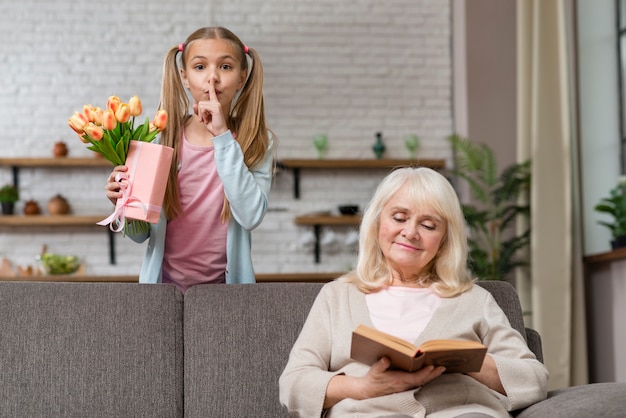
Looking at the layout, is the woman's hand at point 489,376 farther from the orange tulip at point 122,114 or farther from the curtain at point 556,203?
the curtain at point 556,203

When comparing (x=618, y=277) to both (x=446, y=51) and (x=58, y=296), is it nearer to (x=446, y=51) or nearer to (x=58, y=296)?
(x=446, y=51)

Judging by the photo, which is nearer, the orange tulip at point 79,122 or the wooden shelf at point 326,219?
the orange tulip at point 79,122

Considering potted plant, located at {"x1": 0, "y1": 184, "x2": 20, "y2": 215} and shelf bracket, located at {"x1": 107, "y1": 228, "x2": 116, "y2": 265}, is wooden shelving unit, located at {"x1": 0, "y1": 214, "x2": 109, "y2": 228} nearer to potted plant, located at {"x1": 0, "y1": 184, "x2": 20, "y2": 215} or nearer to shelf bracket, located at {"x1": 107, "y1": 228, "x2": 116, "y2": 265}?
potted plant, located at {"x1": 0, "y1": 184, "x2": 20, "y2": 215}

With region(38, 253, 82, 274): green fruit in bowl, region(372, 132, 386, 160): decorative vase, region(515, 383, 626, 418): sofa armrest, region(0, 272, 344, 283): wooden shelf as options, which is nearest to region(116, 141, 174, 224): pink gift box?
region(515, 383, 626, 418): sofa armrest

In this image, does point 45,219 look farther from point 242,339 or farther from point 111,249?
point 242,339

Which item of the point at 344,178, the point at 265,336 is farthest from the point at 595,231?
the point at 265,336

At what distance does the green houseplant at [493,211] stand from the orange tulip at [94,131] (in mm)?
Result: 3765


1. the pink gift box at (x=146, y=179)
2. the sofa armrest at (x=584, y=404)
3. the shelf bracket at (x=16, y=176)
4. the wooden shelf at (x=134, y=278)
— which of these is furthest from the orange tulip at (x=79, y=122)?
the shelf bracket at (x=16, y=176)

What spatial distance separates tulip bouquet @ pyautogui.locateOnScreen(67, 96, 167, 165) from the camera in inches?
94.2

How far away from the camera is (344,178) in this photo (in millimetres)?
6809

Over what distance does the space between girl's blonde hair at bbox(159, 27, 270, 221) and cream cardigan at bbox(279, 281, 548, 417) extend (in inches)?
22.6

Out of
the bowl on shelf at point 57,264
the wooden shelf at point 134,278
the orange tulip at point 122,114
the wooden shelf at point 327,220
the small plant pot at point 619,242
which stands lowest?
the wooden shelf at point 134,278

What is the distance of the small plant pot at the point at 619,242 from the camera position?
498cm

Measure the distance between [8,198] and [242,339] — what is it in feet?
14.4
